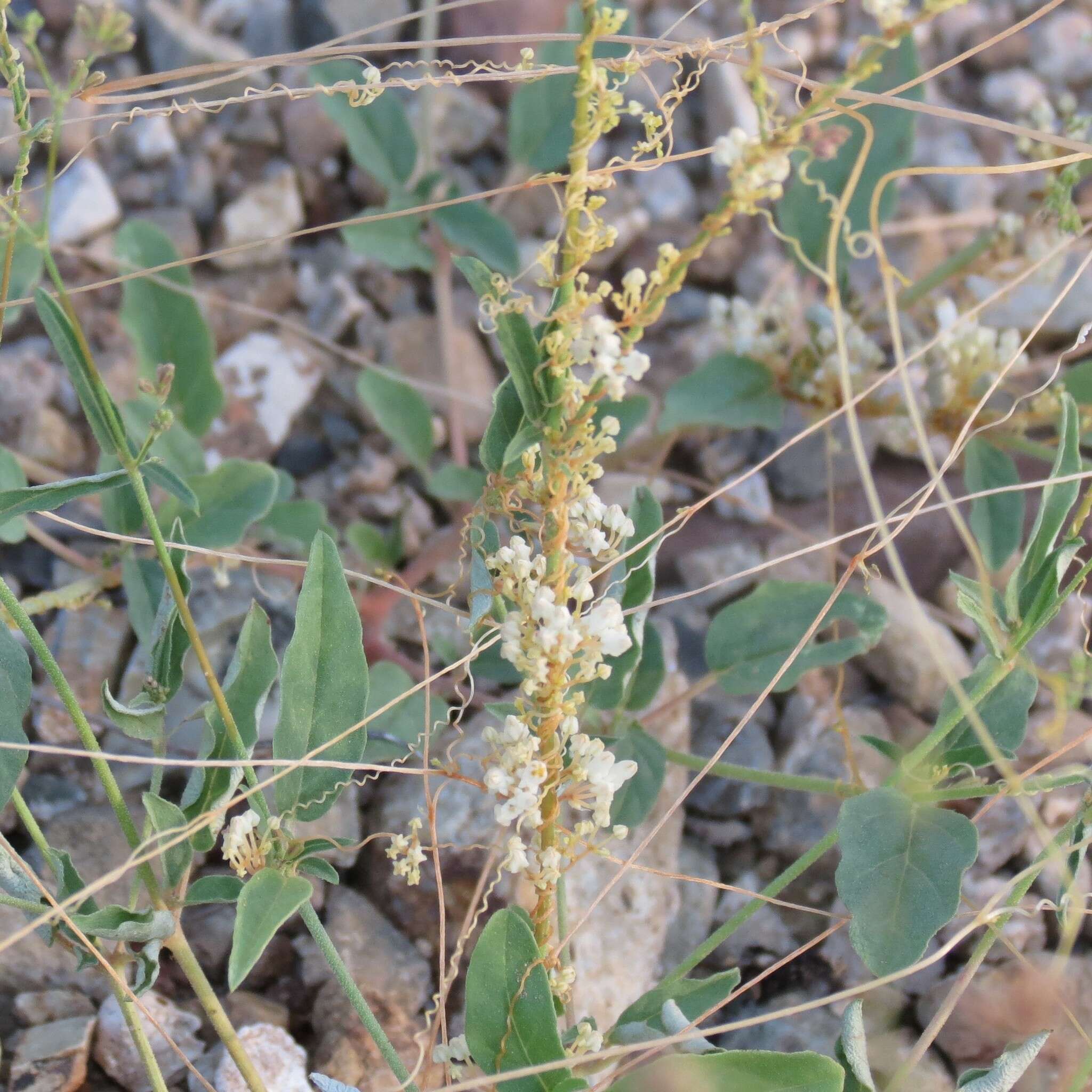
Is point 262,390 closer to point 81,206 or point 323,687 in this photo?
→ point 81,206

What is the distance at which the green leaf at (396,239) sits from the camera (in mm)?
1677

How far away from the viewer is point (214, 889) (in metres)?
0.94

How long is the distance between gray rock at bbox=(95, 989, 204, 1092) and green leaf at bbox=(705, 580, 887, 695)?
635mm

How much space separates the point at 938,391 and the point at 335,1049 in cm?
107

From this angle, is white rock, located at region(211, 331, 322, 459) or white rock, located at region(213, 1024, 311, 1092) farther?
white rock, located at region(211, 331, 322, 459)

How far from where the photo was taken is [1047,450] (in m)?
1.45

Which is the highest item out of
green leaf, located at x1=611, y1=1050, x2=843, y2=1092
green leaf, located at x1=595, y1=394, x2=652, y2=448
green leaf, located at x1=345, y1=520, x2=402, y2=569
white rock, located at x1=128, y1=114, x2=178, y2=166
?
white rock, located at x1=128, y1=114, x2=178, y2=166

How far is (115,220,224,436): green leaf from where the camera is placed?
5.04 ft

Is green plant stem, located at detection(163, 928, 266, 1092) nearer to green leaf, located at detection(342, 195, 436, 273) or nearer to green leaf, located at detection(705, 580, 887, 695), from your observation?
green leaf, located at detection(705, 580, 887, 695)

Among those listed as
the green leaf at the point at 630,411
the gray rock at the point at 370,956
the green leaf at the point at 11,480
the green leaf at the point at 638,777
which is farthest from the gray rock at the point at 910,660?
the green leaf at the point at 11,480

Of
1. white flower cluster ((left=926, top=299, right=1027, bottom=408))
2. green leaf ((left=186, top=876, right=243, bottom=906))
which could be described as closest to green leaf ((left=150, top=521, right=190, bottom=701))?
green leaf ((left=186, top=876, right=243, bottom=906))

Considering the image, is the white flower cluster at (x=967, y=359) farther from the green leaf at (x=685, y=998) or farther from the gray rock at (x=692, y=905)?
the green leaf at (x=685, y=998)

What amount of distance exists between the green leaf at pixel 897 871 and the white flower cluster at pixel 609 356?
0.46m

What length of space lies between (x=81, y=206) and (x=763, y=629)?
47.7 inches
